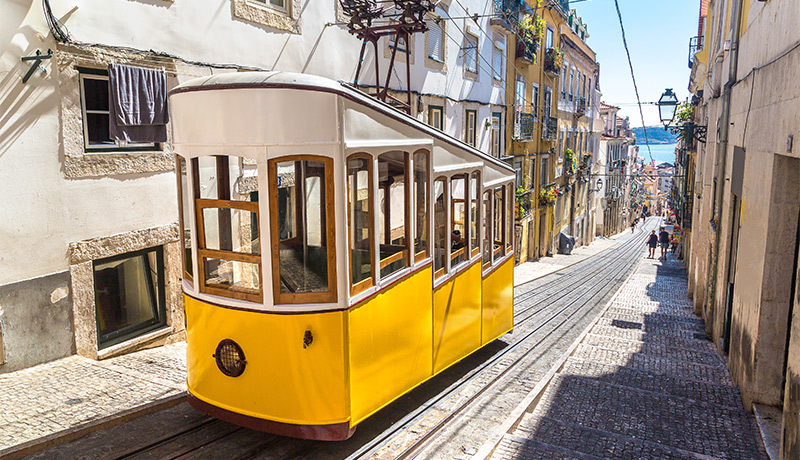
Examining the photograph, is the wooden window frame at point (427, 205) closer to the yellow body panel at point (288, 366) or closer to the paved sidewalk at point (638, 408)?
the yellow body panel at point (288, 366)

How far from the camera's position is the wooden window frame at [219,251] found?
16.3 ft

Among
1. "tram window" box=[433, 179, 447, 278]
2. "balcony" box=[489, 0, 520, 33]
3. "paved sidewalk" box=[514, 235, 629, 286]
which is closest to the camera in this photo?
"tram window" box=[433, 179, 447, 278]

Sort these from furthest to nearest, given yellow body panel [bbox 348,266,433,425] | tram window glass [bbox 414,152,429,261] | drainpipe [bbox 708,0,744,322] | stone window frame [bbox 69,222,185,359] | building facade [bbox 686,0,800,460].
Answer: drainpipe [bbox 708,0,744,322] < stone window frame [bbox 69,222,185,359] < tram window glass [bbox 414,152,429,261] < building facade [bbox 686,0,800,460] < yellow body panel [bbox 348,266,433,425]

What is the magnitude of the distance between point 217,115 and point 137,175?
4.23 meters

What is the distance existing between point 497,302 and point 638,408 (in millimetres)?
2671

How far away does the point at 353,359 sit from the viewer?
16.8ft

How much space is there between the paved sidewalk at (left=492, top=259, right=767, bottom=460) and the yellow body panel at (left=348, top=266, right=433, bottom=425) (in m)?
1.20

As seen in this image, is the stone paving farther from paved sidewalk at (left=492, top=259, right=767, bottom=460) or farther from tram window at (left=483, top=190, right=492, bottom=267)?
tram window at (left=483, top=190, right=492, bottom=267)

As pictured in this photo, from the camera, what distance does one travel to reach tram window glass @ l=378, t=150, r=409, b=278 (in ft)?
18.3

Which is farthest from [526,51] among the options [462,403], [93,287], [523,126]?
[93,287]

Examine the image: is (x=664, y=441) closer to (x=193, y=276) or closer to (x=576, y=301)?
(x=193, y=276)

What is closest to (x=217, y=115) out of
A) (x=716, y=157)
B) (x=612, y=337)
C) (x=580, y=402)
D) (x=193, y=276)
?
(x=193, y=276)

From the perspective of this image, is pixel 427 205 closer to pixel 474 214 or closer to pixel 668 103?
pixel 474 214

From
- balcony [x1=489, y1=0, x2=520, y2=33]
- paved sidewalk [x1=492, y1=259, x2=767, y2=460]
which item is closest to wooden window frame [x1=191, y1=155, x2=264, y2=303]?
paved sidewalk [x1=492, y1=259, x2=767, y2=460]
